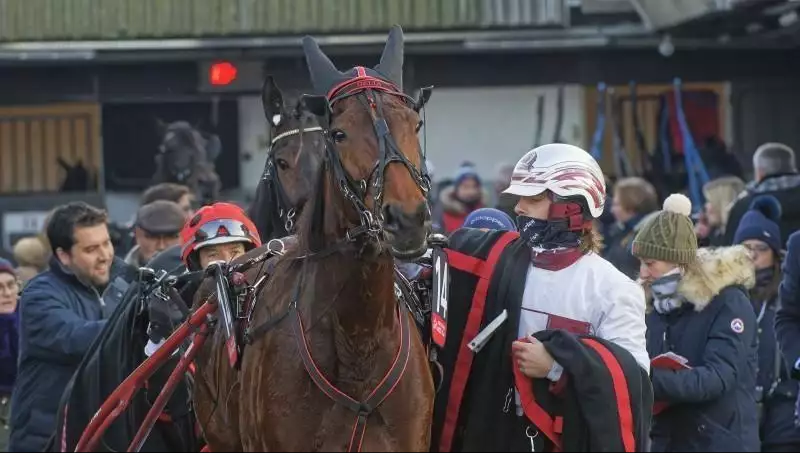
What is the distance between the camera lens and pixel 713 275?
6.88 m

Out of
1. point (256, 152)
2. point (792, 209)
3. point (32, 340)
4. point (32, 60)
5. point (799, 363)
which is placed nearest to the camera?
point (799, 363)

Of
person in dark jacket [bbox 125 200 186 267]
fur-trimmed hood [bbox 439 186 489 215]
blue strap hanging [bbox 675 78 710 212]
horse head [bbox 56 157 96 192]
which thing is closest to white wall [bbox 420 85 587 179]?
blue strap hanging [bbox 675 78 710 212]

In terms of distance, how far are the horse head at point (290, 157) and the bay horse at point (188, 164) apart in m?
3.50

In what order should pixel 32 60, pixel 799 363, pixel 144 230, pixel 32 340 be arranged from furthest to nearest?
1. pixel 32 60
2. pixel 144 230
3. pixel 32 340
4. pixel 799 363

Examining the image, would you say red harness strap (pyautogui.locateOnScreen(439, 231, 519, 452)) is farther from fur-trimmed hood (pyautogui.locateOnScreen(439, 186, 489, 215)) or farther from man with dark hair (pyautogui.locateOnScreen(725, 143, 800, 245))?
fur-trimmed hood (pyautogui.locateOnScreen(439, 186, 489, 215))

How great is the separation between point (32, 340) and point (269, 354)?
9.38 ft

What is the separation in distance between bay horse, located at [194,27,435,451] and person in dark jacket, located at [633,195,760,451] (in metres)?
2.05

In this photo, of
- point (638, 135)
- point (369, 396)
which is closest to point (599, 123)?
point (638, 135)

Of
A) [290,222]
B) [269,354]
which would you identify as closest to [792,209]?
[290,222]

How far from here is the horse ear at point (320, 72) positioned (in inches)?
197

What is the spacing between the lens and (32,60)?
1264cm

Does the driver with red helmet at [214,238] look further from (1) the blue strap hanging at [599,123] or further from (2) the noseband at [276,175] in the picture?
(1) the blue strap hanging at [599,123]

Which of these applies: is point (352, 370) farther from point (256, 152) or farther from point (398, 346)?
point (256, 152)

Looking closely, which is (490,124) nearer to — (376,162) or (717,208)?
(717,208)
